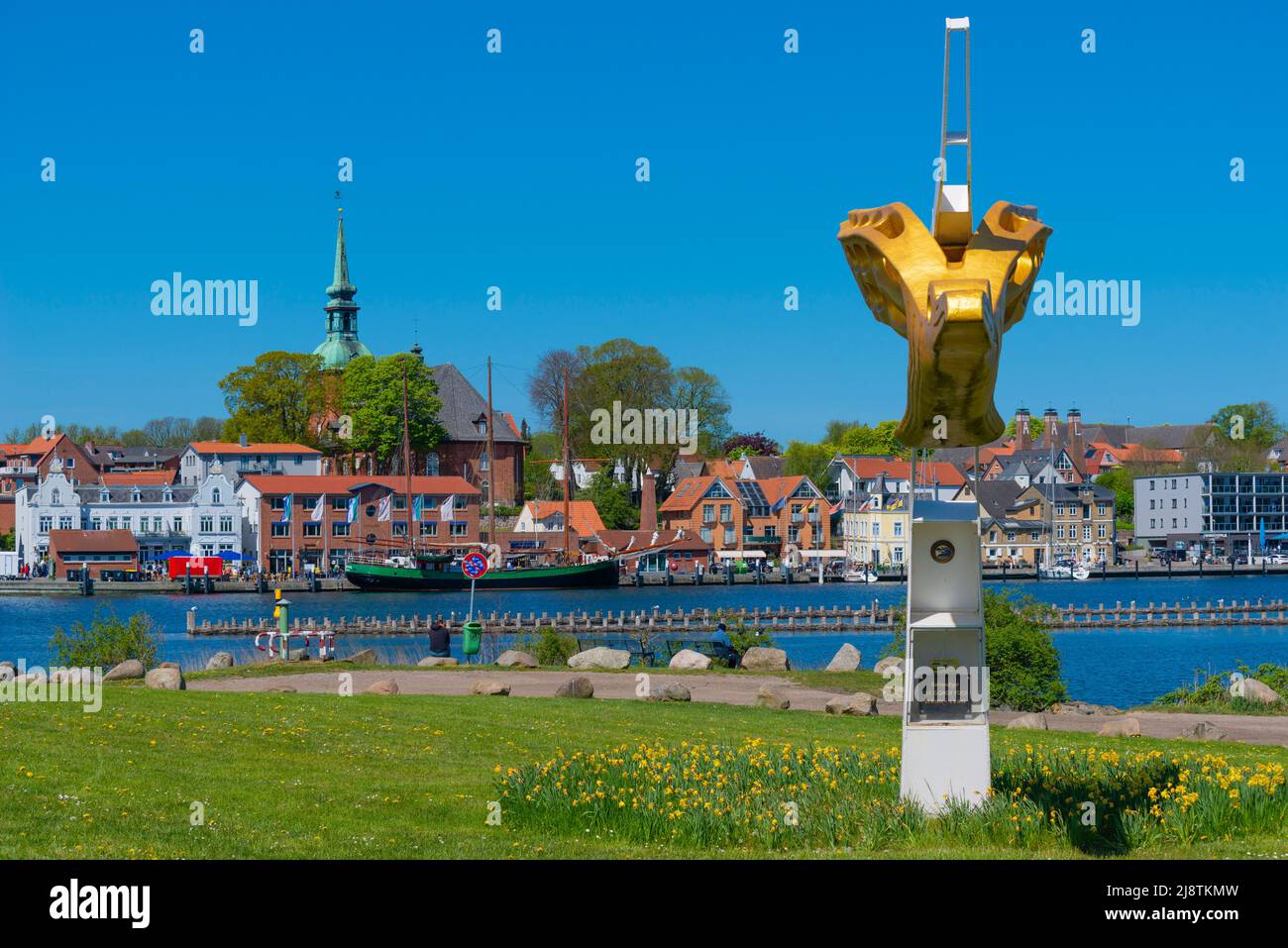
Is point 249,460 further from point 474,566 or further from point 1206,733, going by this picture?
point 1206,733

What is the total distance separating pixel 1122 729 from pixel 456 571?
300 ft

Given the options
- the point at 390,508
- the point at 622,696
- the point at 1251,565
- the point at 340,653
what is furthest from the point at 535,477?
the point at 622,696

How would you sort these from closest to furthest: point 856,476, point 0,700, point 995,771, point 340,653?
point 995,771
point 0,700
point 340,653
point 856,476

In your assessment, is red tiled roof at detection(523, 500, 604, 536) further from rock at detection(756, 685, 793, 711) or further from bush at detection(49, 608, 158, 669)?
rock at detection(756, 685, 793, 711)

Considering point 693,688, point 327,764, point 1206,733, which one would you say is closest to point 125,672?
point 693,688

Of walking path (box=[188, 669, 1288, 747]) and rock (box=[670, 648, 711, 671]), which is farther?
rock (box=[670, 648, 711, 671])

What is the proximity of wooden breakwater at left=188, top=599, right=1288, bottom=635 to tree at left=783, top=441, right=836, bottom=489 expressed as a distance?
66402mm

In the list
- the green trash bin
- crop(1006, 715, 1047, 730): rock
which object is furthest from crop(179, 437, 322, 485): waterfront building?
crop(1006, 715, 1047, 730): rock

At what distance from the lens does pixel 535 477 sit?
540 ft

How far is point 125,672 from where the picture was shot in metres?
30.9

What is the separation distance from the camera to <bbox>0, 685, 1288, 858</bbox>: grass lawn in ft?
46.9
